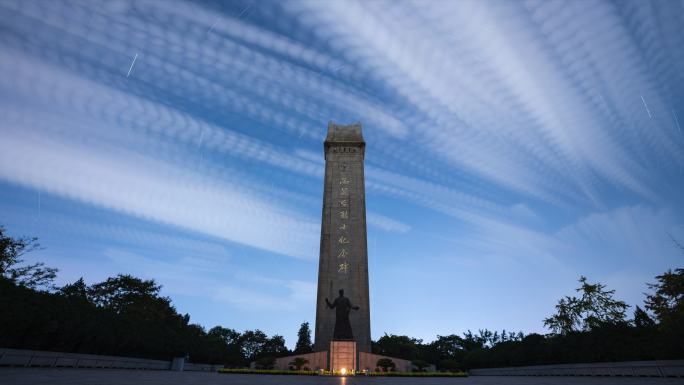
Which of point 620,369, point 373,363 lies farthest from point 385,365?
point 620,369

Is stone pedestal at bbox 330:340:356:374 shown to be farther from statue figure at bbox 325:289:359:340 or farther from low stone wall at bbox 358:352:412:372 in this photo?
low stone wall at bbox 358:352:412:372

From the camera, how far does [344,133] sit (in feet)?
132

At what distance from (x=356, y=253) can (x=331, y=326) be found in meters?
6.21

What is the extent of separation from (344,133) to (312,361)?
21.7 meters

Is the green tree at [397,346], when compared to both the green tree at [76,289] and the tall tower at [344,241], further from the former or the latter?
the green tree at [76,289]

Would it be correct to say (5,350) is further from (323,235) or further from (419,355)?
(419,355)

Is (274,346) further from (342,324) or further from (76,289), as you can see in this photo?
(342,324)

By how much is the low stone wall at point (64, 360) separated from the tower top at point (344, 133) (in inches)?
952

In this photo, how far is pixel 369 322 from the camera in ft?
105

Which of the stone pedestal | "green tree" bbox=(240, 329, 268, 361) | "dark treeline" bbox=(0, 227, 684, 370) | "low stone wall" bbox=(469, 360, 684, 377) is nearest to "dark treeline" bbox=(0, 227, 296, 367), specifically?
"dark treeline" bbox=(0, 227, 684, 370)

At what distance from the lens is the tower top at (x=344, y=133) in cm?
3944

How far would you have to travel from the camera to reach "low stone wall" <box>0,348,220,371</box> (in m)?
14.3

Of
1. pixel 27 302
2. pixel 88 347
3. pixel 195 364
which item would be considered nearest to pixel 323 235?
pixel 195 364

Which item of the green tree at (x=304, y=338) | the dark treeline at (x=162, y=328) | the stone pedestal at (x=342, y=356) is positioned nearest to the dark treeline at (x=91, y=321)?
the dark treeline at (x=162, y=328)
